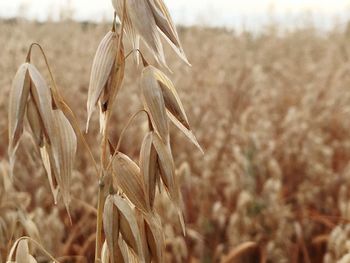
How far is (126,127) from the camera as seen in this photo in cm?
54

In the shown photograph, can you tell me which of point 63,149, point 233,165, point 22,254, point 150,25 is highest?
point 150,25

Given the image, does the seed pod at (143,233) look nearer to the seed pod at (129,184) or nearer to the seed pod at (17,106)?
the seed pod at (129,184)

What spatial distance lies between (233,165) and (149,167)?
1.66m

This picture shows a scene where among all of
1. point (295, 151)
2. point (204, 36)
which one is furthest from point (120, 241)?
point (204, 36)

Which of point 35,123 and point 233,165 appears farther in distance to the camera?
point 233,165

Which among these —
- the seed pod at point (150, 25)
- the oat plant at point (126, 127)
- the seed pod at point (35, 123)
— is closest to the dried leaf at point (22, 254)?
the oat plant at point (126, 127)

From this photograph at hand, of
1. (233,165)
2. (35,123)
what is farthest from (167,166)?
(233,165)

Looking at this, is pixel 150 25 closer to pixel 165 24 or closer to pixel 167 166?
pixel 165 24

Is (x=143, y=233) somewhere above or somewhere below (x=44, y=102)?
below

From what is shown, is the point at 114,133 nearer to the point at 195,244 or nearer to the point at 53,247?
the point at 195,244

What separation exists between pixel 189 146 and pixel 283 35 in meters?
3.60

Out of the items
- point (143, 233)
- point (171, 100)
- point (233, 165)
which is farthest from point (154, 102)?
point (233, 165)

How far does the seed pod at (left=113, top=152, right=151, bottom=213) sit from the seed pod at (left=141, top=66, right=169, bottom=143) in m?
0.04

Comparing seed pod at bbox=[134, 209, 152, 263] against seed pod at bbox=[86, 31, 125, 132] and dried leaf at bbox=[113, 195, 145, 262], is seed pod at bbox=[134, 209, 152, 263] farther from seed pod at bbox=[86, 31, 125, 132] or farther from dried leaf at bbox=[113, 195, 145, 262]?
seed pod at bbox=[86, 31, 125, 132]
